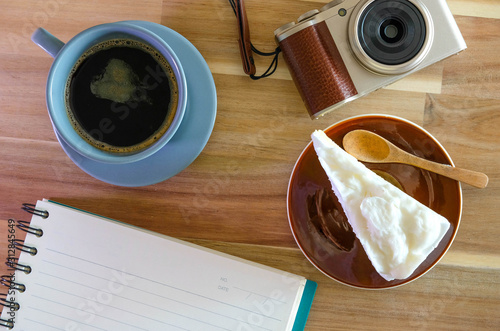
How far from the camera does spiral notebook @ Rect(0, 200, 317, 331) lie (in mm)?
771

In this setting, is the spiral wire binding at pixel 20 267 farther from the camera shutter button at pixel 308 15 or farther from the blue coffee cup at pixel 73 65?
the camera shutter button at pixel 308 15

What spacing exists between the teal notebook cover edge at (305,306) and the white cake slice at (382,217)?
149 mm

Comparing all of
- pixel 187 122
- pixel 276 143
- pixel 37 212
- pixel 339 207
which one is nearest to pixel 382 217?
pixel 339 207

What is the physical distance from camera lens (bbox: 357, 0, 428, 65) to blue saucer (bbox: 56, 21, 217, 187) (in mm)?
254

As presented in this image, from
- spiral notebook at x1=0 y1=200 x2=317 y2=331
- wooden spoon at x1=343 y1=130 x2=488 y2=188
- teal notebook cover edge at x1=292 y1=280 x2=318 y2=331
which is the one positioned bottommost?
teal notebook cover edge at x1=292 y1=280 x2=318 y2=331

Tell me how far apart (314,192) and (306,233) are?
7 centimetres

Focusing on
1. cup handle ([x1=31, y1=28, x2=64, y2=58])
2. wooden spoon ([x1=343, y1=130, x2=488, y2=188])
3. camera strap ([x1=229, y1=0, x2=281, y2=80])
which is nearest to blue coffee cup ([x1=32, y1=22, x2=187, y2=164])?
cup handle ([x1=31, y1=28, x2=64, y2=58])

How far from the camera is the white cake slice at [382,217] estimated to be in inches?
25.8

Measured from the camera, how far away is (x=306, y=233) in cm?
74

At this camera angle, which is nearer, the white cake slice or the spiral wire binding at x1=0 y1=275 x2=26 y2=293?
the white cake slice

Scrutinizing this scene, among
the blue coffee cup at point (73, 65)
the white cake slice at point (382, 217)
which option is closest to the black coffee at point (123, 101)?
the blue coffee cup at point (73, 65)

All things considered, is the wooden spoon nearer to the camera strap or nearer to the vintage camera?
the vintage camera

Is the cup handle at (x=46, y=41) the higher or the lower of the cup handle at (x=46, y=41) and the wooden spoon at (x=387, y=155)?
the higher

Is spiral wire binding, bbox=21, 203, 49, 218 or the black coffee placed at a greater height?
the black coffee
